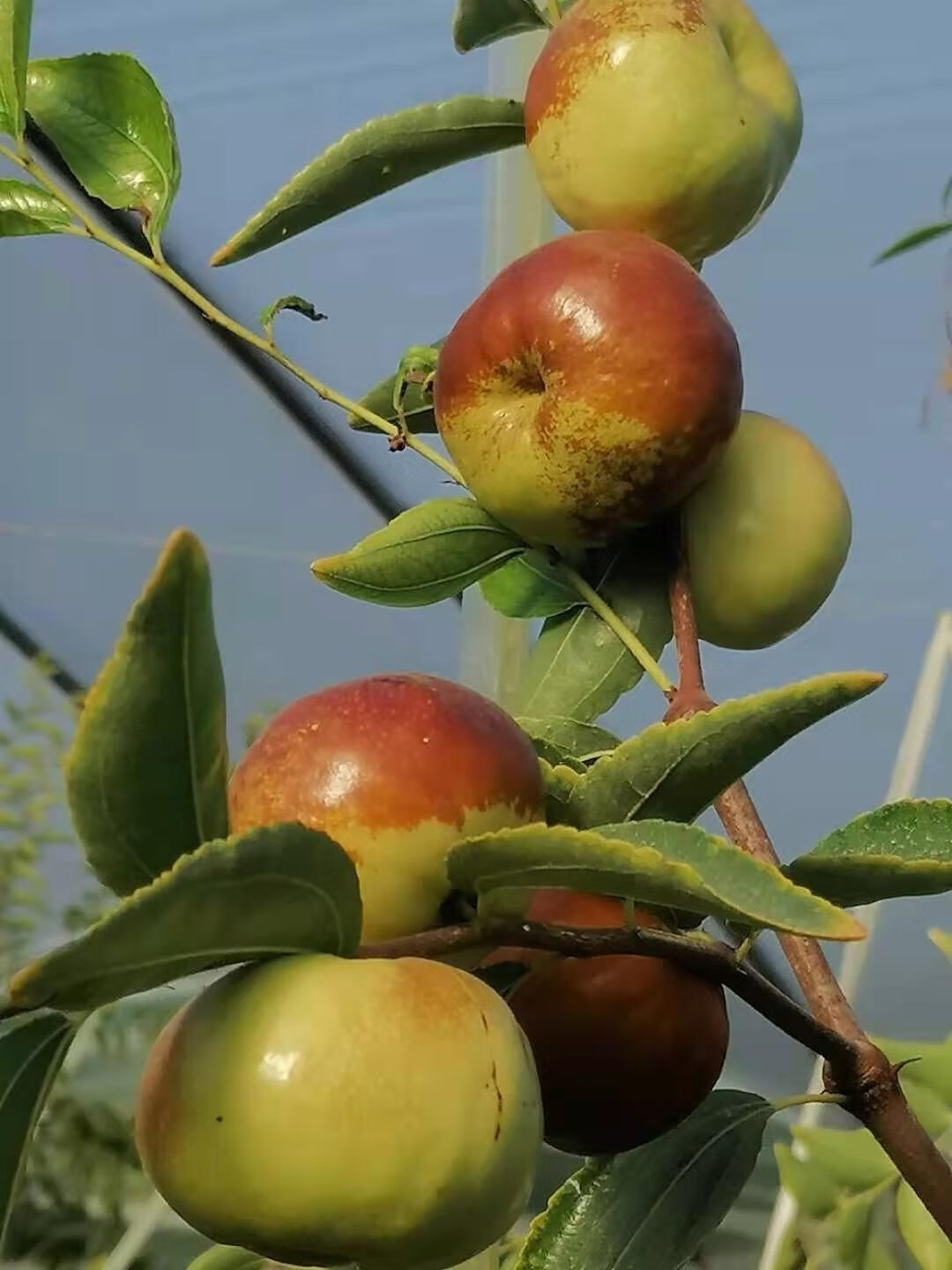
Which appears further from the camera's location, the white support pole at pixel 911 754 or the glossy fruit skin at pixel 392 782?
the white support pole at pixel 911 754

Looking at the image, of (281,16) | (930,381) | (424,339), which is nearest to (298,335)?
(424,339)

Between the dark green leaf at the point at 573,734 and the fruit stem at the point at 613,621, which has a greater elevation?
the fruit stem at the point at 613,621

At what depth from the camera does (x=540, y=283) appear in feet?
1.05

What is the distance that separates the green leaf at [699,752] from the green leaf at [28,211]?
25cm

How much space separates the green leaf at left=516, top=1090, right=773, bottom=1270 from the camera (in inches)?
12.2

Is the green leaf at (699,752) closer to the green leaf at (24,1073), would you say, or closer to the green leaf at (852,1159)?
the green leaf at (24,1073)

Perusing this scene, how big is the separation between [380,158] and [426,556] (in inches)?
4.5

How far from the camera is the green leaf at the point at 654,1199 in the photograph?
0.31 meters

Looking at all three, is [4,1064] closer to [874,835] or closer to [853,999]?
[874,835]

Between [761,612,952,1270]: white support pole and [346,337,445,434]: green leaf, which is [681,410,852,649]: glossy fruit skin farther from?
[761,612,952,1270]: white support pole

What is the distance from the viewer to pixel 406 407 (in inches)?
17.6

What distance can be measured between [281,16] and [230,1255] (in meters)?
1.17

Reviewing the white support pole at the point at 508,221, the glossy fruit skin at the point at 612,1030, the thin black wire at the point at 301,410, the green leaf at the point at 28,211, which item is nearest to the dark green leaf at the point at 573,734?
the glossy fruit skin at the point at 612,1030

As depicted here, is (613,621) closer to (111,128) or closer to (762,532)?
(762,532)
